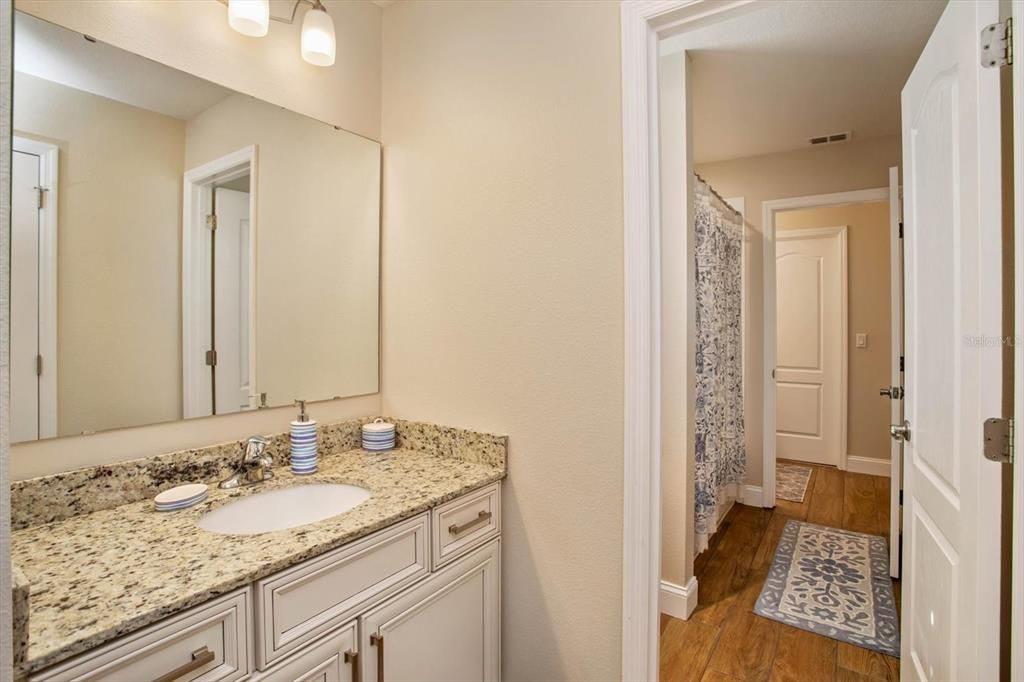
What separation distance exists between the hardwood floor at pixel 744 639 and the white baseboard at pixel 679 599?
34 millimetres

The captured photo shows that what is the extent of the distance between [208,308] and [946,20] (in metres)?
2.13

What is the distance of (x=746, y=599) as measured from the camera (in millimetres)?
2393

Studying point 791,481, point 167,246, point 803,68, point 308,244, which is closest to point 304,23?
point 308,244

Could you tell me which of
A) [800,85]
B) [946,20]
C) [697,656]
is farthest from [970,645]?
[800,85]

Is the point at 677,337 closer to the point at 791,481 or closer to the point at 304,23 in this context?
the point at 304,23

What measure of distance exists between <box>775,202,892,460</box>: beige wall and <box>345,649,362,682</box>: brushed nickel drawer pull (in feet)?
15.2

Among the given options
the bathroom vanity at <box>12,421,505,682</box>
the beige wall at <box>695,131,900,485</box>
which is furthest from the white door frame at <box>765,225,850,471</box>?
the bathroom vanity at <box>12,421,505,682</box>

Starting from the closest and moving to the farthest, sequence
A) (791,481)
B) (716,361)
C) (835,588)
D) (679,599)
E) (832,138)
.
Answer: (679,599) → (835,588) → (716,361) → (832,138) → (791,481)

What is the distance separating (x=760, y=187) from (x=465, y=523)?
345 centimetres

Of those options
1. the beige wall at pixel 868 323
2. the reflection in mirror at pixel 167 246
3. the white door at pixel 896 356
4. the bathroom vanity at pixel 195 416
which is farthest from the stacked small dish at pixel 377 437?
the beige wall at pixel 868 323

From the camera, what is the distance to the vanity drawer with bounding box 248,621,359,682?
0.99 m

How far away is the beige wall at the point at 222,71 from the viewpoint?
3.92 feet

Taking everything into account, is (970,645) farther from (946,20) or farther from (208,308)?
(208,308)

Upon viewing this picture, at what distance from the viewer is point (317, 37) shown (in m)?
1.53
